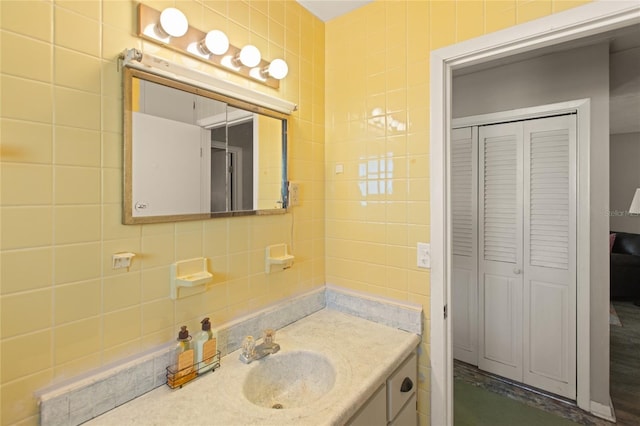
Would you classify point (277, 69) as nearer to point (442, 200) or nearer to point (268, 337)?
point (442, 200)

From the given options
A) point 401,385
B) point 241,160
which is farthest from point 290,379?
point 241,160

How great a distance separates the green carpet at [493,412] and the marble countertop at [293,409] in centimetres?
113

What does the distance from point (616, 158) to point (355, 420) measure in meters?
5.64

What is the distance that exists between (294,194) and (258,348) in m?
0.70

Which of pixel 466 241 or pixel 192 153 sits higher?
pixel 192 153

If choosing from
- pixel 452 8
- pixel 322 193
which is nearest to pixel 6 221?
pixel 322 193

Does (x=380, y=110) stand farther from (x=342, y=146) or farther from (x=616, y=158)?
(x=616, y=158)

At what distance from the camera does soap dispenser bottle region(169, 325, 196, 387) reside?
963 mm

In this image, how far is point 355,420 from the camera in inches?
37.4

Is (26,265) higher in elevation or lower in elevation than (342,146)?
lower

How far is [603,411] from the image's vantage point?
1918 mm

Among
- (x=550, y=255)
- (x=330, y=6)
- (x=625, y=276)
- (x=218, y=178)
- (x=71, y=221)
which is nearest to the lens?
(x=71, y=221)

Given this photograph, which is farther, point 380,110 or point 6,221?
point 380,110

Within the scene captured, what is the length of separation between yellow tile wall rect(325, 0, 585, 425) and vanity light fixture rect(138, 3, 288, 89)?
0.45 meters
